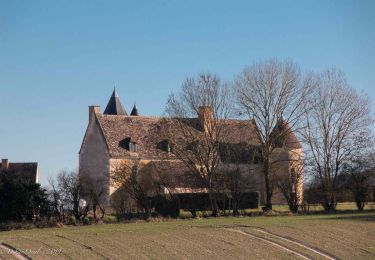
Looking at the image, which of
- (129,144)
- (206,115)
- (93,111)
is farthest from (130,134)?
(206,115)

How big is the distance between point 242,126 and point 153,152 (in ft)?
44.8

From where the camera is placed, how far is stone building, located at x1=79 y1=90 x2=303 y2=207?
46.8 metres

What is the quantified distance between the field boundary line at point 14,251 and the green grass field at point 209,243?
0.19 m

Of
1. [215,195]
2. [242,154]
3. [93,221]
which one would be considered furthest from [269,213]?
[93,221]

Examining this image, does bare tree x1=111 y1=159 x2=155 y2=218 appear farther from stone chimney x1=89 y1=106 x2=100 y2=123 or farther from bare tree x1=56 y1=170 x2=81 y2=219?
stone chimney x1=89 y1=106 x2=100 y2=123

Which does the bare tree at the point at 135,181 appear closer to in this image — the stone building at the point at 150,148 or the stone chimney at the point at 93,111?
the stone building at the point at 150,148

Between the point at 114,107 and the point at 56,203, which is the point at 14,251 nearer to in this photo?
the point at 56,203

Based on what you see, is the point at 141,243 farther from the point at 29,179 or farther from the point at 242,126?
the point at 242,126

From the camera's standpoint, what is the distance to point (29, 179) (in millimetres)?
36438

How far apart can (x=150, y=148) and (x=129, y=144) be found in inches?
80.6

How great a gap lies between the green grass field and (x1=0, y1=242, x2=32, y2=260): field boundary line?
19cm

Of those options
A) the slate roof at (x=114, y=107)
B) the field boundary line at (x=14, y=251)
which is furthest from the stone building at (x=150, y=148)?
the field boundary line at (x=14, y=251)

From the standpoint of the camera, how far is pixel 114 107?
253 ft

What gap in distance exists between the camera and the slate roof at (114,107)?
251 feet
